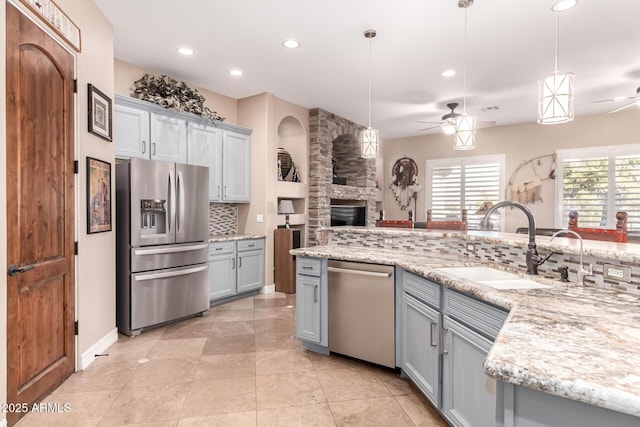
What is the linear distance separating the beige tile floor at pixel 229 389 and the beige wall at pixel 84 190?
0.33m

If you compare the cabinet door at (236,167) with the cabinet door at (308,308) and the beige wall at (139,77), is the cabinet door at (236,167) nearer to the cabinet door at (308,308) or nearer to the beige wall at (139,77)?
the beige wall at (139,77)

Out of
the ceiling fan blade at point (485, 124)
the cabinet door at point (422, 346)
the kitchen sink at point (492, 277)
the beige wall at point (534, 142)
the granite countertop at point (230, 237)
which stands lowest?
the cabinet door at point (422, 346)

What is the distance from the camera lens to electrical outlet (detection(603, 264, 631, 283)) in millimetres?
1604

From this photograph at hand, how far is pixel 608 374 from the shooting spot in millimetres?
816

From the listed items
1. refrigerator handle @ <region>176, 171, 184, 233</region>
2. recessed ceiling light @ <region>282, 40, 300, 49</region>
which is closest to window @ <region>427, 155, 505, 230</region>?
recessed ceiling light @ <region>282, 40, 300, 49</region>

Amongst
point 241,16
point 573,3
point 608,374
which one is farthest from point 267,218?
point 608,374

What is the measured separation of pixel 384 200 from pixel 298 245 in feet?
11.6

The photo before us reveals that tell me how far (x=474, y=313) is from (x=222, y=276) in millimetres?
3320

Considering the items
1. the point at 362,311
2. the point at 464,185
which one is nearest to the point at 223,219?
the point at 362,311

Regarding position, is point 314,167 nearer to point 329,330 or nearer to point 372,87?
point 372,87

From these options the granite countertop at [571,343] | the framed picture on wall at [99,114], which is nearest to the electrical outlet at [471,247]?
the granite countertop at [571,343]

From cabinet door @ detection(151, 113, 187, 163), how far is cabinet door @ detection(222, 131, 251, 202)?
0.61 metres

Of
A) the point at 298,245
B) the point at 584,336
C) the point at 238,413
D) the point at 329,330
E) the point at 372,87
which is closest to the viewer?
the point at 584,336

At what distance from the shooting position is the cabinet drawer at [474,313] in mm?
1508
